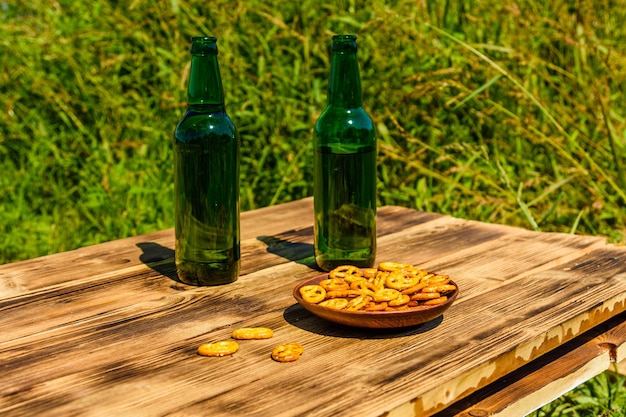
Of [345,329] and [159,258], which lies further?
[159,258]

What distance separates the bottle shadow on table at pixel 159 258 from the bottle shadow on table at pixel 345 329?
33 centimetres

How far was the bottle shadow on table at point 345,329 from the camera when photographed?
1.29m

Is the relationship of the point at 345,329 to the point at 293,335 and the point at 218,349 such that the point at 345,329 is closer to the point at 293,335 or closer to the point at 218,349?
the point at 293,335

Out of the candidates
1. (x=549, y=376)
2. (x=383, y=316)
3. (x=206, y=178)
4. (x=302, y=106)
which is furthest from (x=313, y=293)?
(x=302, y=106)

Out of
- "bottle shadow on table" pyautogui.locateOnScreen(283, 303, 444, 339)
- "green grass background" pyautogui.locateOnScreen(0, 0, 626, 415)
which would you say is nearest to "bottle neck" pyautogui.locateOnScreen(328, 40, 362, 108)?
"bottle shadow on table" pyautogui.locateOnScreen(283, 303, 444, 339)

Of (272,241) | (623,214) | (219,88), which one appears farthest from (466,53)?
(219,88)

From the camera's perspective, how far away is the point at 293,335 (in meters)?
1.29

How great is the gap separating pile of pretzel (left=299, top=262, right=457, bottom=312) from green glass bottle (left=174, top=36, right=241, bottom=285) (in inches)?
8.8

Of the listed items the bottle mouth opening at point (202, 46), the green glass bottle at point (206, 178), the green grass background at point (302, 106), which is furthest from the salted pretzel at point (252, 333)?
the green grass background at point (302, 106)

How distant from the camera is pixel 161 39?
336 cm

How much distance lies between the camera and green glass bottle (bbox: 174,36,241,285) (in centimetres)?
A: 150

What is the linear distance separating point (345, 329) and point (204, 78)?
52cm

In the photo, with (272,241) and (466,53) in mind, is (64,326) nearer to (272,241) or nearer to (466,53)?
(272,241)

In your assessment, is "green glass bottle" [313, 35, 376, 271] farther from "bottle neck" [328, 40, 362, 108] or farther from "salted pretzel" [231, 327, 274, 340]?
"salted pretzel" [231, 327, 274, 340]
